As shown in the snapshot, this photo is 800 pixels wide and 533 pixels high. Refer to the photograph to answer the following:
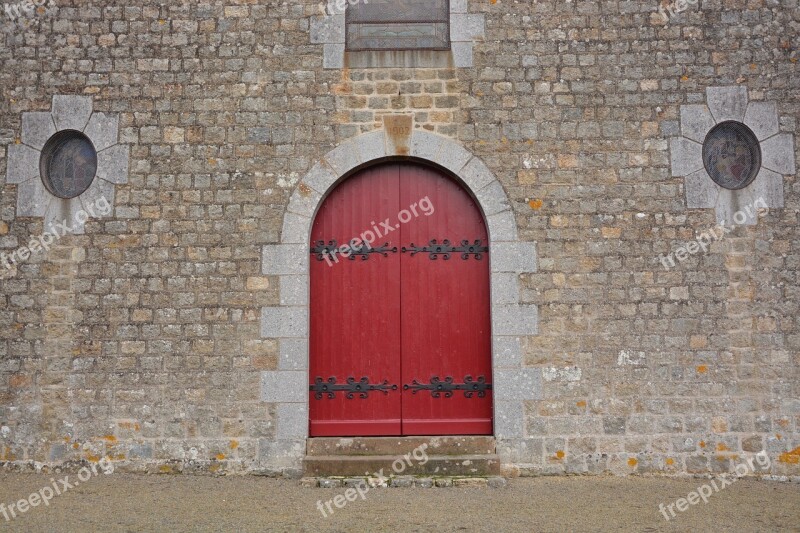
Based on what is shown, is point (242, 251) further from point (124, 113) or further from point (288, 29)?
point (288, 29)

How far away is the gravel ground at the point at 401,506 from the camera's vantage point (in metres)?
4.35

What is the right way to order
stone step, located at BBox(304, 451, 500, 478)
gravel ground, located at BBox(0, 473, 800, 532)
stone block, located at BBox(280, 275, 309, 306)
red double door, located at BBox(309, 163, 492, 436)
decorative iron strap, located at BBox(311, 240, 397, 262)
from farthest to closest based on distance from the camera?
decorative iron strap, located at BBox(311, 240, 397, 262), red double door, located at BBox(309, 163, 492, 436), stone block, located at BBox(280, 275, 309, 306), stone step, located at BBox(304, 451, 500, 478), gravel ground, located at BBox(0, 473, 800, 532)

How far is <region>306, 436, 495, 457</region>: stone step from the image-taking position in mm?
5516

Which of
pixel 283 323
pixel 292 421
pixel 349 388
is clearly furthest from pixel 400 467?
pixel 283 323

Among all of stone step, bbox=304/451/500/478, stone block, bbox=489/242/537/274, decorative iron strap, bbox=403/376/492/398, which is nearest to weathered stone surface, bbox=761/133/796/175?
stone block, bbox=489/242/537/274

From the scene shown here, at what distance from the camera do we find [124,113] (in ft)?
19.2

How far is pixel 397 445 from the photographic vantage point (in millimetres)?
5566

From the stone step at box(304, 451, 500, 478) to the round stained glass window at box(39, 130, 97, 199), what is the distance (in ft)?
10.1

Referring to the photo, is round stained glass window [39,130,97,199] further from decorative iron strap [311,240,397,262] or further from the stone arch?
decorative iron strap [311,240,397,262]

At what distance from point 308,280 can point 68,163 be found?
234 centimetres

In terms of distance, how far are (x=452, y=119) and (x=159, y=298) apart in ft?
9.52

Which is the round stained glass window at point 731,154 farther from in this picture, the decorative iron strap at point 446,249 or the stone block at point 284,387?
the stone block at point 284,387

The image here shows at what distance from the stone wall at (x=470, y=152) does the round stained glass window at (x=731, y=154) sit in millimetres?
281

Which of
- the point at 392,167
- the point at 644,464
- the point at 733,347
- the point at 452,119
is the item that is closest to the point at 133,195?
the point at 392,167
